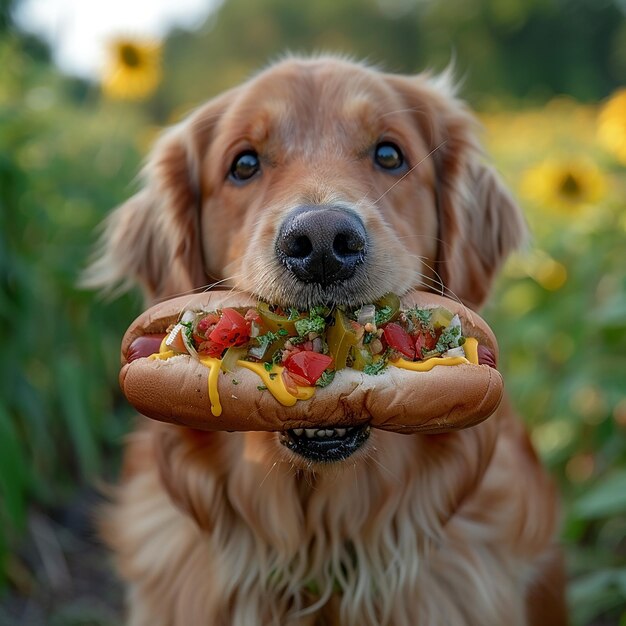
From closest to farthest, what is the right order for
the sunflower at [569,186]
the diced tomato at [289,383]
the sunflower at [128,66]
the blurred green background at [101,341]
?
the diced tomato at [289,383], the blurred green background at [101,341], the sunflower at [569,186], the sunflower at [128,66]

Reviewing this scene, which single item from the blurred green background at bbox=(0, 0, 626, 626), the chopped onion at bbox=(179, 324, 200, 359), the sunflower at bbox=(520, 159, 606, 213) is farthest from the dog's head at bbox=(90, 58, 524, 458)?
the sunflower at bbox=(520, 159, 606, 213)

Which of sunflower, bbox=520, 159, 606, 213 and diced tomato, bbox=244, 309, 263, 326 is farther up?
diced tomato, bbox=244, 309, 263, 326

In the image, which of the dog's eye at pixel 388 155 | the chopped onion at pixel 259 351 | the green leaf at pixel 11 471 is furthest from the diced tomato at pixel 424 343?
the green leaf at pixel 11 471

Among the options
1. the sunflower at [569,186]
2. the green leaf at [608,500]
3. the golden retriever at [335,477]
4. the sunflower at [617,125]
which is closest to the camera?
the golden retriever at [335,477]

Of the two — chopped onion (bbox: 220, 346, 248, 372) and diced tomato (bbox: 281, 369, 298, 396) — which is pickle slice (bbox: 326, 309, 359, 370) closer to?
diced tomato (bbox: 281, 369, 298, 396)

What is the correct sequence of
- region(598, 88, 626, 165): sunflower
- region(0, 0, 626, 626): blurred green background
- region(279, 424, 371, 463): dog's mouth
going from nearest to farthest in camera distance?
region(279, 424, 371, 463): dog's mouth → region(0, 0, 626, 626): blurred green background → region(598, 88, 626, 165): sunflower

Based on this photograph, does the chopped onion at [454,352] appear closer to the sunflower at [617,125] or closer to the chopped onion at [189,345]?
the chopped onion at [189,345]

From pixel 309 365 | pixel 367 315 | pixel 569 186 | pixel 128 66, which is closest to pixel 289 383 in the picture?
pixel 309 365
